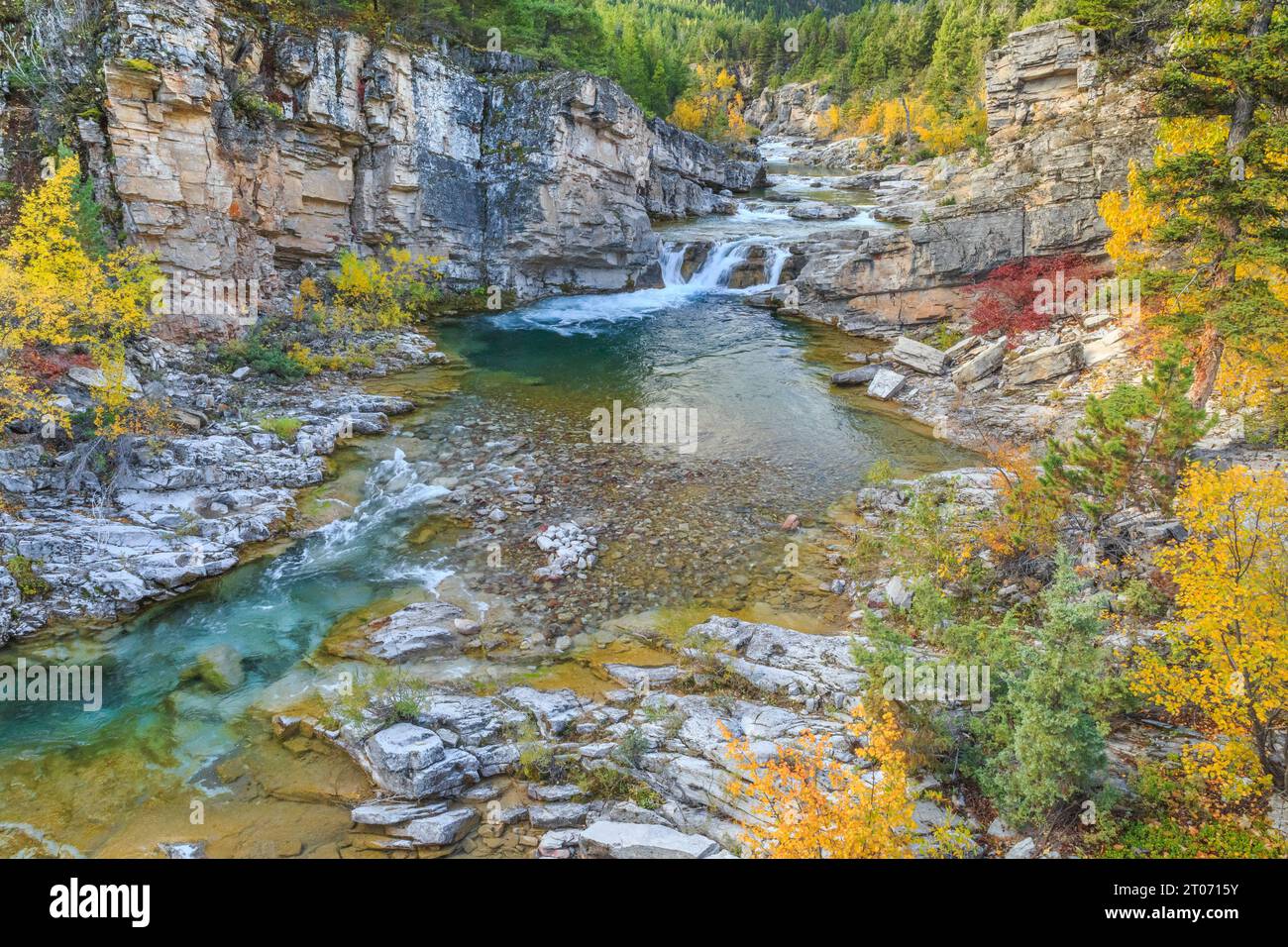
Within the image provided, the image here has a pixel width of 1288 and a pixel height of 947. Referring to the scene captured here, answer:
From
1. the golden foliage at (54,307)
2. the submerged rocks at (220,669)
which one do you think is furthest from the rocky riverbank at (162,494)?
the submerged rocks at (220,669)

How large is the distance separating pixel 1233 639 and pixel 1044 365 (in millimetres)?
15486

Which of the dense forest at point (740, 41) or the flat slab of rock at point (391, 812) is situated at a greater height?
the dense forest at point (740, 41)

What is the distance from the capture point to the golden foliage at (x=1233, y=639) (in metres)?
6.20

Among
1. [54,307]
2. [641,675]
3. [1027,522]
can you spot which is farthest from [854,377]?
[54,307]

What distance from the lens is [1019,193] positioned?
2392 centimetres

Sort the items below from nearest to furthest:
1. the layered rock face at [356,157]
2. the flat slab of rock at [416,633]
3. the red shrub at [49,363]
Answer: the flat slab of rock at [416,633], the red shrub at [49,363], the layered rock face at [356,157]

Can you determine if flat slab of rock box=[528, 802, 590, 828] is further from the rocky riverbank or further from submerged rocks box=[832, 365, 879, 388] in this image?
submerged rocks box=[832, 365, 879, 388]

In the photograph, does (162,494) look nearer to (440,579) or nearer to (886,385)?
(440,579)

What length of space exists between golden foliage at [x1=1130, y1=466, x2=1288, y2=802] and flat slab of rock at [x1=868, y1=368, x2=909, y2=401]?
45.3 feet

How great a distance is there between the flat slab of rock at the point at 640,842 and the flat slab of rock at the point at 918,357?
19.8m

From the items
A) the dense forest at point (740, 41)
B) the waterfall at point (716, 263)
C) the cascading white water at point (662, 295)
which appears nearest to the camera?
the dense forest at point (740, 41)

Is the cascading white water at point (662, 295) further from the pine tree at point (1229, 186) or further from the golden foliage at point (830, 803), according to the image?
the golden foliage at point (830, 803)

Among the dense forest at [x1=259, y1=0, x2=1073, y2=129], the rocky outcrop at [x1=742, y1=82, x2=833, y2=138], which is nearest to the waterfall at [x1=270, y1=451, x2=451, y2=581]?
the dense forest at [x1=259, y1=0, x2=1073, y2=129]
